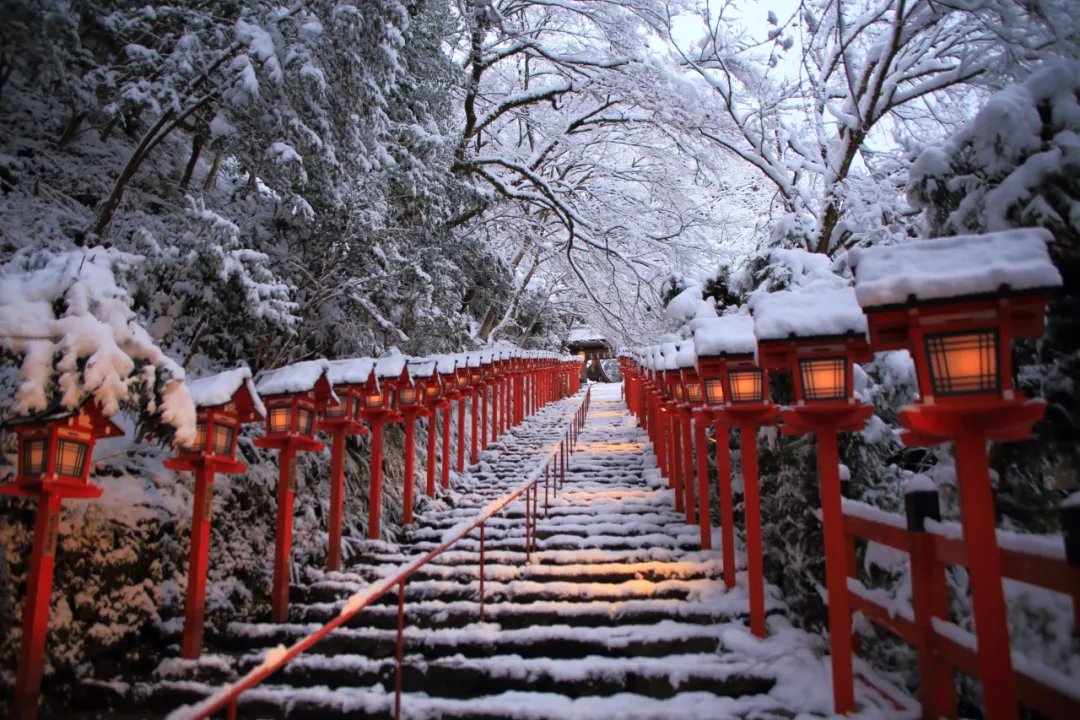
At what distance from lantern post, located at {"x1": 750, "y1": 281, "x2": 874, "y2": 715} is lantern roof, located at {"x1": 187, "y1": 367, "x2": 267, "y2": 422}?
4846 millimetres

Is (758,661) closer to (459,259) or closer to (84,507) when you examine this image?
(84,507)

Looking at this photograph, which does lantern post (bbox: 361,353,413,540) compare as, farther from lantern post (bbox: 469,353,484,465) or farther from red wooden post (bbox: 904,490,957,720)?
red wooden post (bbox: 904,490,957,720)

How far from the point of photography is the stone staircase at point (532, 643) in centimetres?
453

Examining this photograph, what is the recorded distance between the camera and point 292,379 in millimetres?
6438

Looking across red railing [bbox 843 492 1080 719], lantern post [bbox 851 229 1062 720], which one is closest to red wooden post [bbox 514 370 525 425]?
red railing [bbox 843 492 1080 719]

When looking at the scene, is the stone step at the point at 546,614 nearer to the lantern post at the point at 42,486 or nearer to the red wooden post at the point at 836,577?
the red wooden post at the point at 836,577

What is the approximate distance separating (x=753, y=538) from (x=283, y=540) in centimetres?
501

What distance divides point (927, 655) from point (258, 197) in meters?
8.71

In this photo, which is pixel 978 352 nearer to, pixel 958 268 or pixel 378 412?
pixel 958 268

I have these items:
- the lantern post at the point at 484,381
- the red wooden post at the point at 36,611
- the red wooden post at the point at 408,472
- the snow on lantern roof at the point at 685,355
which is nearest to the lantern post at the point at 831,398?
the snow on lantern roof at the point at 685,355

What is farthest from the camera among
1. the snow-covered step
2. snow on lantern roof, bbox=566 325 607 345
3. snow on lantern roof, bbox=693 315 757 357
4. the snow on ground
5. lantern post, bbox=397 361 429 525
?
snow on lantern roof, bbox=566 325 607 345

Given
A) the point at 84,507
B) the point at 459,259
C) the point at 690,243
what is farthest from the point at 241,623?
the point at 690,243

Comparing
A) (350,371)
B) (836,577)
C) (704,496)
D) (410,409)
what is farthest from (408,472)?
(836,577)

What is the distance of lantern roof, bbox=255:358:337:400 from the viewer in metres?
6.33
